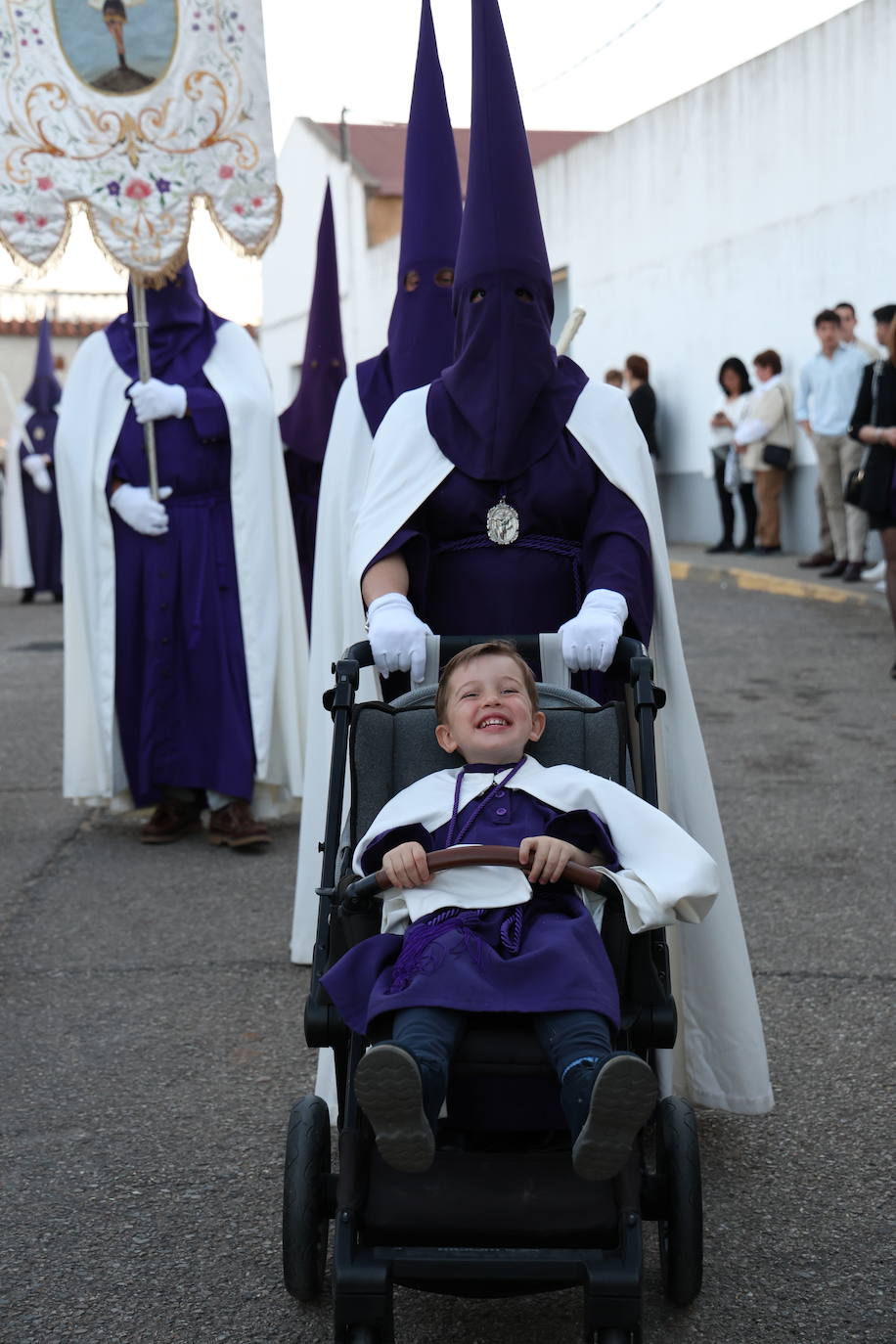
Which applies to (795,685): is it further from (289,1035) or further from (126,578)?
(289,1035)

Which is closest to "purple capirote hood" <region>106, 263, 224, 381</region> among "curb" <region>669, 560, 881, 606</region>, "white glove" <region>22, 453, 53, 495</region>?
"curb" <region>669, 560, 881, 606</region>

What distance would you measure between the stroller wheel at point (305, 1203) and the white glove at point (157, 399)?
3.97m

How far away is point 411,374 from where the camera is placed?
16.4 ft

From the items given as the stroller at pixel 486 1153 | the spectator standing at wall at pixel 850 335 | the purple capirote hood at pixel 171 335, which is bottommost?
the stroller at pixel 486 1153

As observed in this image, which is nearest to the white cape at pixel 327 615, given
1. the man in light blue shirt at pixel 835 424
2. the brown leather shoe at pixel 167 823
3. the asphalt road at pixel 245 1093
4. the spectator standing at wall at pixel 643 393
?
the asphalt road at pixel 245 1093

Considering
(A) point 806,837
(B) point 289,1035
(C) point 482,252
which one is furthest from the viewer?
(A) point 806,837

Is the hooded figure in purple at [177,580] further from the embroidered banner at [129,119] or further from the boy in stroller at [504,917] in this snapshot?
the boy in stroller at [504,917]

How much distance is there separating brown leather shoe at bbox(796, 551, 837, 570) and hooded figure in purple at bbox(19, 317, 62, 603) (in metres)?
7.45

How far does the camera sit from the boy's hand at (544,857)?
2.83 metres

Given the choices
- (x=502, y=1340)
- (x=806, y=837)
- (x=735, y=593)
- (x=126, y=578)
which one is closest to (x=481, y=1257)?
(x=502, y=1340)

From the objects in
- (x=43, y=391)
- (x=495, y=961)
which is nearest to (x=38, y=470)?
(x=43, y=391)

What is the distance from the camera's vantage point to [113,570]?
6.69 metres

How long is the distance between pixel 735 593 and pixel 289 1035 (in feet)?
35.6

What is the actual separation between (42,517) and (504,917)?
1572 cm
